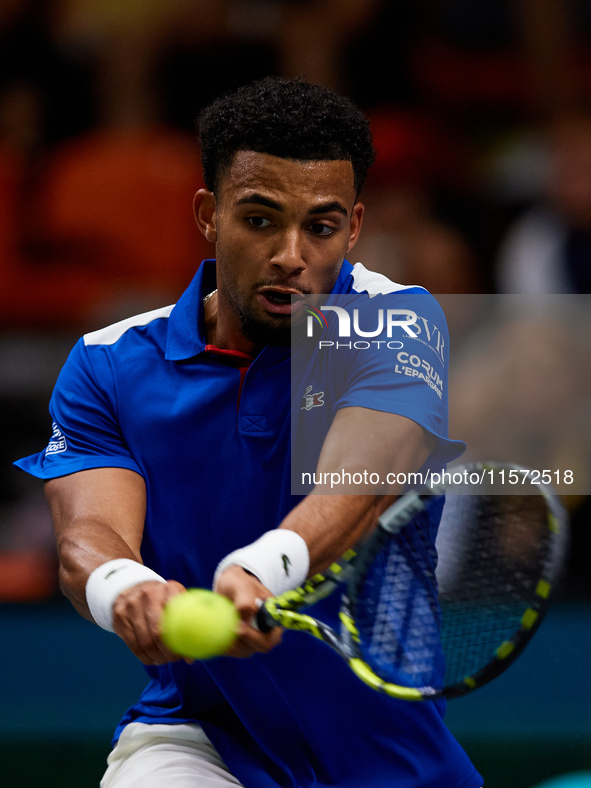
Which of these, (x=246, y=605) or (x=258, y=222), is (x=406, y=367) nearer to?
(x=258, y=222)

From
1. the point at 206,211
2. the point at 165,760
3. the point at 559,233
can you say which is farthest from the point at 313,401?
the point at 559,233

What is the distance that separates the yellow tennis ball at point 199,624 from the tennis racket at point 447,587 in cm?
10

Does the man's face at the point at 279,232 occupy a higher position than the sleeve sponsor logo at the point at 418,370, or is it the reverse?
the man's face at the point at 279,232

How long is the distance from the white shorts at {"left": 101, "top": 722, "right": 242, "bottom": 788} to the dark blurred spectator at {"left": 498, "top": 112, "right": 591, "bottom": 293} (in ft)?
8.12

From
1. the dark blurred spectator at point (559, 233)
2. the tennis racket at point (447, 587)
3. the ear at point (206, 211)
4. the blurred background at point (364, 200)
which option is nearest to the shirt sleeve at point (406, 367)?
the tennis racket at point (447, 587)

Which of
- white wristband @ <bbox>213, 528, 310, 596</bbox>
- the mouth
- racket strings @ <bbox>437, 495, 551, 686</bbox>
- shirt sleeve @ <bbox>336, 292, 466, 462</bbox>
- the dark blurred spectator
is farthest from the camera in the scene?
the dark blurred spectator

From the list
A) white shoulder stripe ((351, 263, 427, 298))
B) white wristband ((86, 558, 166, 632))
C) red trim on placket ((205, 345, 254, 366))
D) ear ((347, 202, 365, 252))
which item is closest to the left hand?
white wristband ((86, 558, 166, 632))

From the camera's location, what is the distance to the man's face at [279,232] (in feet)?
6.31

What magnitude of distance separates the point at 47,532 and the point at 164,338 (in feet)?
6.57

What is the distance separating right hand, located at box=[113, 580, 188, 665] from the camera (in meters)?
1.60

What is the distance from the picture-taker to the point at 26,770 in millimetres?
2973

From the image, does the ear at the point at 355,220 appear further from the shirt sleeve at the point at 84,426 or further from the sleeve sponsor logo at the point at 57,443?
the sleeve sponsor logo at the point at 57,443

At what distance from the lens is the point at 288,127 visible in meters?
1.94

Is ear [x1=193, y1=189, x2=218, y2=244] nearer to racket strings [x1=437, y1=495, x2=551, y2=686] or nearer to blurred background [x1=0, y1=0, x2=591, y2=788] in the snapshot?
racket strings [x1=437, y1=495, x2=551, y2=686]
